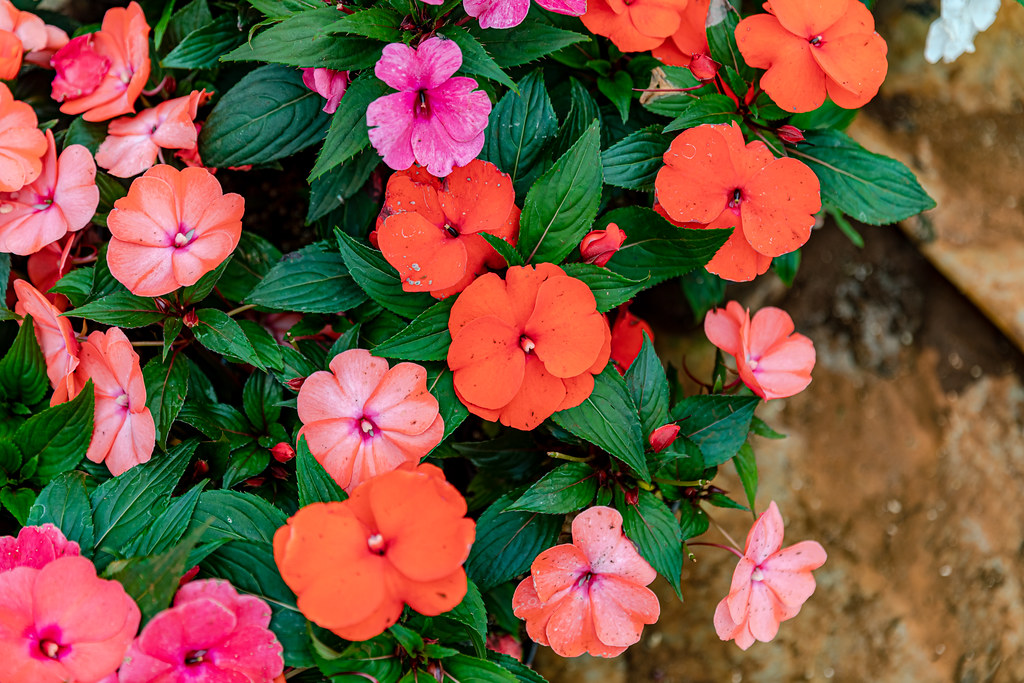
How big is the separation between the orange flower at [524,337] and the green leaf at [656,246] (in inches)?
10.1

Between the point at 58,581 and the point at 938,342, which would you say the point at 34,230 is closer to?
the point at 58,581

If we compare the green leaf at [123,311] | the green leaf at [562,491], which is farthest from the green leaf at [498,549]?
the green leaf at [123,311]

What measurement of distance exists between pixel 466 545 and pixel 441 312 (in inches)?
17.4

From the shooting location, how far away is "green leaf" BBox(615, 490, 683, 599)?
145cm

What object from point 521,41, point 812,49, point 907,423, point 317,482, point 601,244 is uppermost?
point 812,49

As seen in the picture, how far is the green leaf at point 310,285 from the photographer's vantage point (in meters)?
1.51

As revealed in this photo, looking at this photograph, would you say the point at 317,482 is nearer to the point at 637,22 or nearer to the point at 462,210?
the point at 462,210

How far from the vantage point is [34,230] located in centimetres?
150

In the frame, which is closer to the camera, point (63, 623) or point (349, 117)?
point (63, 623)

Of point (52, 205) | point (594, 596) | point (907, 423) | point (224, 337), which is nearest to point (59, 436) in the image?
point (224, 337)

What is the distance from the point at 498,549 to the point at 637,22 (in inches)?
46.0

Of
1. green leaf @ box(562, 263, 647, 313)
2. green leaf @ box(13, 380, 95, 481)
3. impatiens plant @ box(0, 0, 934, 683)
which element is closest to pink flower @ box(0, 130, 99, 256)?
impatiens plant @ box(0, 0, 934, 683)

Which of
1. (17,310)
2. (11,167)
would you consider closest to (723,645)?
(17,310)

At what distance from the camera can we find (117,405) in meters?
1.46
